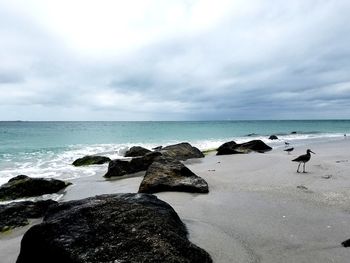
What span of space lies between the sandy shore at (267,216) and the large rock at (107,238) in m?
0.96

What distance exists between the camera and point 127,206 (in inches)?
211

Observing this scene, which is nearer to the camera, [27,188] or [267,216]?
[267,216]

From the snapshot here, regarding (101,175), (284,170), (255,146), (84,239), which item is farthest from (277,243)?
(255,146)

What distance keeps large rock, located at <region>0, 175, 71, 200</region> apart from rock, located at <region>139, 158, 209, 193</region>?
420cm

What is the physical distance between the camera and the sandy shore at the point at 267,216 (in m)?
5.32

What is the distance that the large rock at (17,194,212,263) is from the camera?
4332 millimetres

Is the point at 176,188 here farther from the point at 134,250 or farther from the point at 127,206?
the point at 134,250

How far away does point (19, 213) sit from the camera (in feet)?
27.2

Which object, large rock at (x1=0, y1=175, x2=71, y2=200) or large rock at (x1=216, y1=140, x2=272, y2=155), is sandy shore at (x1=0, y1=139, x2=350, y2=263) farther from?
large rock at (x1=216, y1=140, x2=272, y2=155)

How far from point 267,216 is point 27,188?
9.15 m

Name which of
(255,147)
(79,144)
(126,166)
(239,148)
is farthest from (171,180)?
(79,144)

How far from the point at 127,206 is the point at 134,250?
A: 3.42 feet

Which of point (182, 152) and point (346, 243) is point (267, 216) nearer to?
point (346, 243)

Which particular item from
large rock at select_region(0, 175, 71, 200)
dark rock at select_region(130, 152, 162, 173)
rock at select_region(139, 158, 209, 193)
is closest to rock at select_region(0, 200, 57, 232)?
rock at select_region(139, 158, 209, 193)
